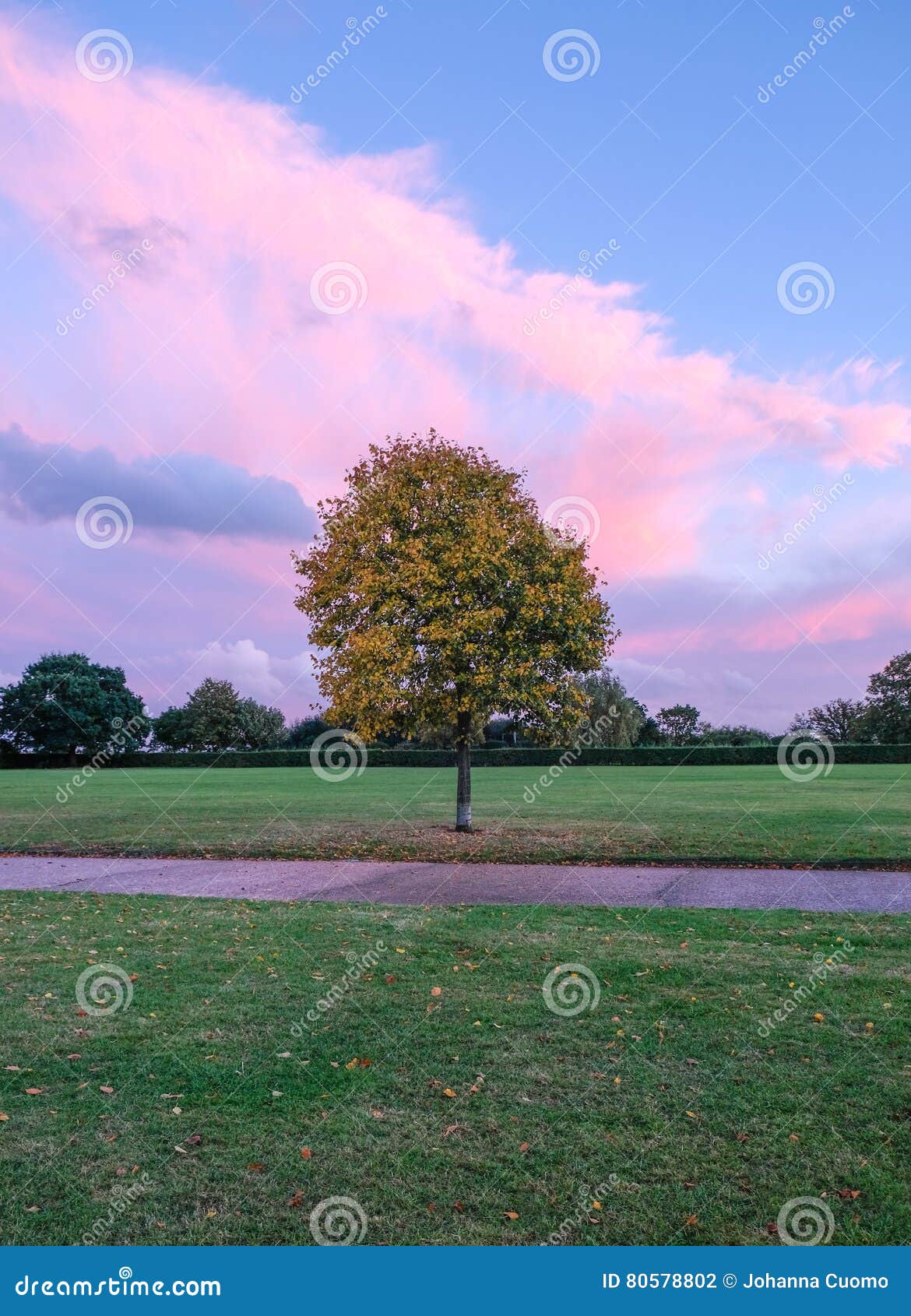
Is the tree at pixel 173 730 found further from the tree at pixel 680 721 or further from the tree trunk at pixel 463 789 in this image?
the tree trunk at pixel 463 789

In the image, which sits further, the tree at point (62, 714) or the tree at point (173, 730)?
the tree at point (173, 730)

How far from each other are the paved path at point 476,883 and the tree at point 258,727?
3515 inches

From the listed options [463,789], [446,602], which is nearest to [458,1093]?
[446,602]

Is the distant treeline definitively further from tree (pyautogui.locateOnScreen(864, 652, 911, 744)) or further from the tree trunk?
the tree trunk

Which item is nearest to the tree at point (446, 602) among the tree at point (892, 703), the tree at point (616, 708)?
the tree at point (616, 708)

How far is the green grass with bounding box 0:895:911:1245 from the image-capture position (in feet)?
12.8

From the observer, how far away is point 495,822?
71.6ft

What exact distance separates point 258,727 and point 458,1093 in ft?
339

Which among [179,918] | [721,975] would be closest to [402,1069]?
[721,975]

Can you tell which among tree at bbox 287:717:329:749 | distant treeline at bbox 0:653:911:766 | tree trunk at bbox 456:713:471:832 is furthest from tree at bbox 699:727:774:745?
tree trunk at bbox 456:713:471:832

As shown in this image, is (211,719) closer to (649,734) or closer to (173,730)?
(173,730)

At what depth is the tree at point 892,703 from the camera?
88750 millimetres

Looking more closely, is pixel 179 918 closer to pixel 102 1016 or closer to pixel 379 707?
pixel 102 1016

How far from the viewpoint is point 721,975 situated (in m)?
7.67
